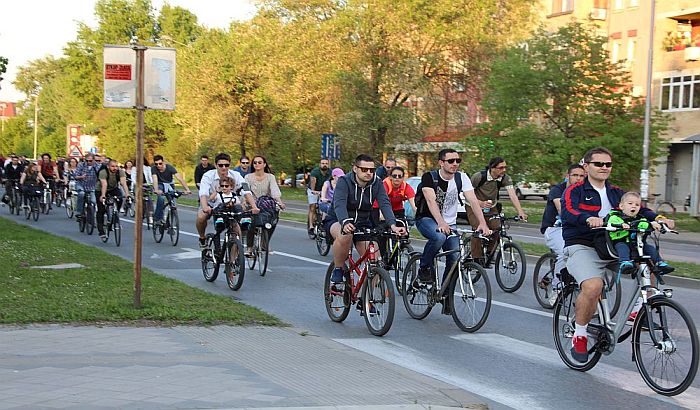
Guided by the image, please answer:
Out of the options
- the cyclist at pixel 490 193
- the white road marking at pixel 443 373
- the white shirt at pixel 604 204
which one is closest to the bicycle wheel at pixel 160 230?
the cyclist at pixel 490 193

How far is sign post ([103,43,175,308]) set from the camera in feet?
28.7

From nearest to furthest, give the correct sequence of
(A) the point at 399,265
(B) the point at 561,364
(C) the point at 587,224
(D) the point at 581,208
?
(C) the point at 587,224 < (D) the point at 581,208 < (B) the point at 561,364 < (A) the point at 399,265

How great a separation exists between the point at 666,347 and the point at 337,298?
12.9ft

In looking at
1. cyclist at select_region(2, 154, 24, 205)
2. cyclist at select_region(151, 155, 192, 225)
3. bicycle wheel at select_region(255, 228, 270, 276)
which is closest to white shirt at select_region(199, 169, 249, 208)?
bicycle wheel at select_region(255, 228, 270, 276)

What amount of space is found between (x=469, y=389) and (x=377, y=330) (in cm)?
228

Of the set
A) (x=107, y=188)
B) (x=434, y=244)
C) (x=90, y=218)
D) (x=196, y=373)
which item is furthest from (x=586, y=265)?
(x=90, y=218)

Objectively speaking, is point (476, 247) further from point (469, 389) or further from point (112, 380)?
point (112, 380)

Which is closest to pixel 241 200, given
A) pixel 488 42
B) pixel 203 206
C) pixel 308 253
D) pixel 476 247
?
pixel 203 206

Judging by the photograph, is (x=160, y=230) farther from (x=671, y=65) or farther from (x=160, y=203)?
(x=671, y=65)

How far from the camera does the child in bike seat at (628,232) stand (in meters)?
6.43

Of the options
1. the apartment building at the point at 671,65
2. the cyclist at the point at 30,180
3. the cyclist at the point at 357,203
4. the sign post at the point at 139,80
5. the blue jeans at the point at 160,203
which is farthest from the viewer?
the apartment building at the point at 671,65

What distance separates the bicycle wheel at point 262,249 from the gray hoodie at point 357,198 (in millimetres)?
4524

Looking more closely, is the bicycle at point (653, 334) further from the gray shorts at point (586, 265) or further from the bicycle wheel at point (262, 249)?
the bicycle wheel at point (262, 249)

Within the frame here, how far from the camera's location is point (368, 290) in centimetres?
887
